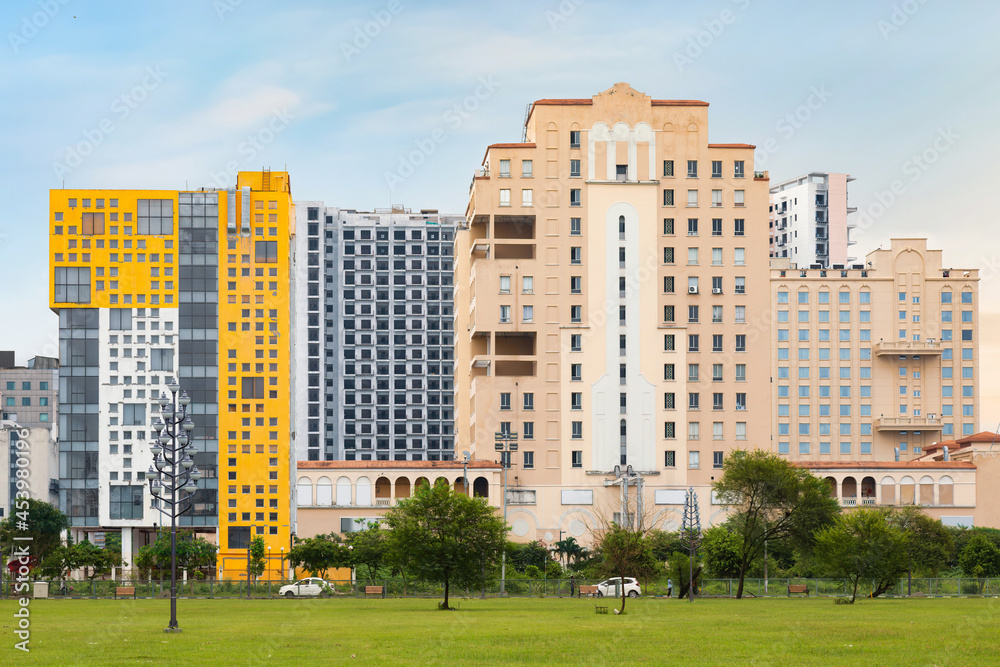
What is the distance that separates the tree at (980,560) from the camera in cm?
10319

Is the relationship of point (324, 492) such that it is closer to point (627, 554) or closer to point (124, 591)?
point (124, 591)

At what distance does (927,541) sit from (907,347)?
76178 millimetres

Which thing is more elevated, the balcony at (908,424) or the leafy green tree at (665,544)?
the balcony at (908,424)

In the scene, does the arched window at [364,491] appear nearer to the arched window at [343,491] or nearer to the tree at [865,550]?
the arched window at [343,491]

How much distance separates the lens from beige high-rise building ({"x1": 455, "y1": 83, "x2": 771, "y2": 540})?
146 metres

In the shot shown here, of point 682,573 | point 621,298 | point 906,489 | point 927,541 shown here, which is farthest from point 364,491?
point 682,573

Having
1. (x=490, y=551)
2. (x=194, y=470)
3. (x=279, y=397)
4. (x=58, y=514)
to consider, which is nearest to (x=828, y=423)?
(x=279, y=397)

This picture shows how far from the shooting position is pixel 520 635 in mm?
44781

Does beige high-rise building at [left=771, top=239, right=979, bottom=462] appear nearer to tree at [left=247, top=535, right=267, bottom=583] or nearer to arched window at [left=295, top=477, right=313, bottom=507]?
arched window at [left=295, top=477, right=313, bottom=507]

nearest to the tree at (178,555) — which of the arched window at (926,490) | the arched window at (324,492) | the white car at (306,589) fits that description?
the arched window at (324,492)

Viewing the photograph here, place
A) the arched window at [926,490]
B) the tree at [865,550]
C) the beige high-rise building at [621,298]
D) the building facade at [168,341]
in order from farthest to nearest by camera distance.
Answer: the building facade at [168,341] → the beige high-rise building at [621,298] → the arched window at [926,490] → the tree at [865,550]

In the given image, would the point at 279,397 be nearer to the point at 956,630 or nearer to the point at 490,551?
the point at 490,551

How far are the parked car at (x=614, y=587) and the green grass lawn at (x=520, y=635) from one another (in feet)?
45.1

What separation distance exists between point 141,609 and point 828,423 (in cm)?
13188
